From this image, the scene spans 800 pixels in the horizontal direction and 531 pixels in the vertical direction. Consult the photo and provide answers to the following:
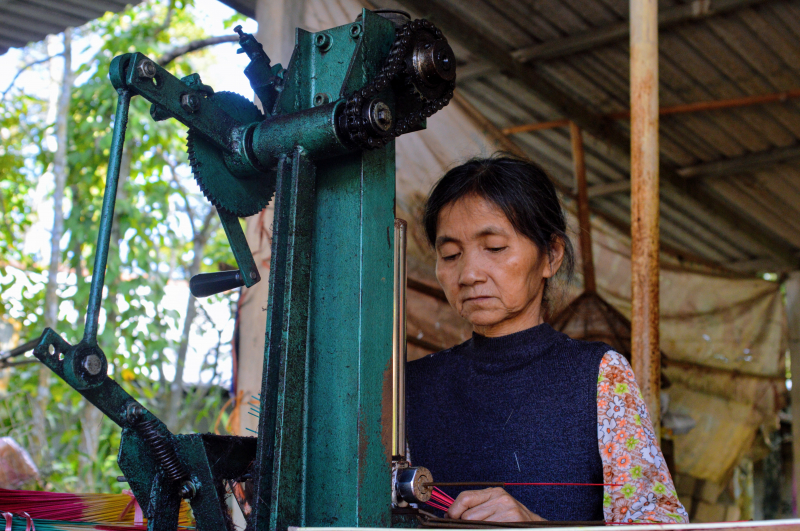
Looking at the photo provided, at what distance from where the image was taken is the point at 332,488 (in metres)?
1.00

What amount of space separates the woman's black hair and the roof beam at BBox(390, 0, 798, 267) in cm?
217

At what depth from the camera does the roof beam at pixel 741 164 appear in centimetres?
541

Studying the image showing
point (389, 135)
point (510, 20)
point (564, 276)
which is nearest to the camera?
point (389, 135)

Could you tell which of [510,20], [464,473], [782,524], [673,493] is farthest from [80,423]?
[782,524]

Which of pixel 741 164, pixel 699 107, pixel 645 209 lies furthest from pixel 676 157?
pixel 645 209

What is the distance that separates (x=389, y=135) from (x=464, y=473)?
1010 millimetres

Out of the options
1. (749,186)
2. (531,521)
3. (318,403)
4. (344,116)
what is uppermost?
(749,186)

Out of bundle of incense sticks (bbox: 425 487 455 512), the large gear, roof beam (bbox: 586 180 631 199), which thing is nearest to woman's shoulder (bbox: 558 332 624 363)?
bundle of incense sticks (bbox: 425 487 455 512)

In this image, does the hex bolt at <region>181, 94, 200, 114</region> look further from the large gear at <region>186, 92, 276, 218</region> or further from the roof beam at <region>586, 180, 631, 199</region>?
the roof beam at <region>586, 180, 631, 199</region>

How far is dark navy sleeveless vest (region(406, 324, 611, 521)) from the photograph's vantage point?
1602 millimetres

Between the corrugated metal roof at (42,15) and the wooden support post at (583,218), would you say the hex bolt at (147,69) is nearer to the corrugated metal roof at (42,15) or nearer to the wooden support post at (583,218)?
the corrugated metal roof at (42,15)

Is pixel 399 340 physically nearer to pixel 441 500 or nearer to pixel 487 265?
pixel 441 500

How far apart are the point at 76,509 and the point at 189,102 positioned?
95 centimetres

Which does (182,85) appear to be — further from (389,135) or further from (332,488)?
(332,488)
